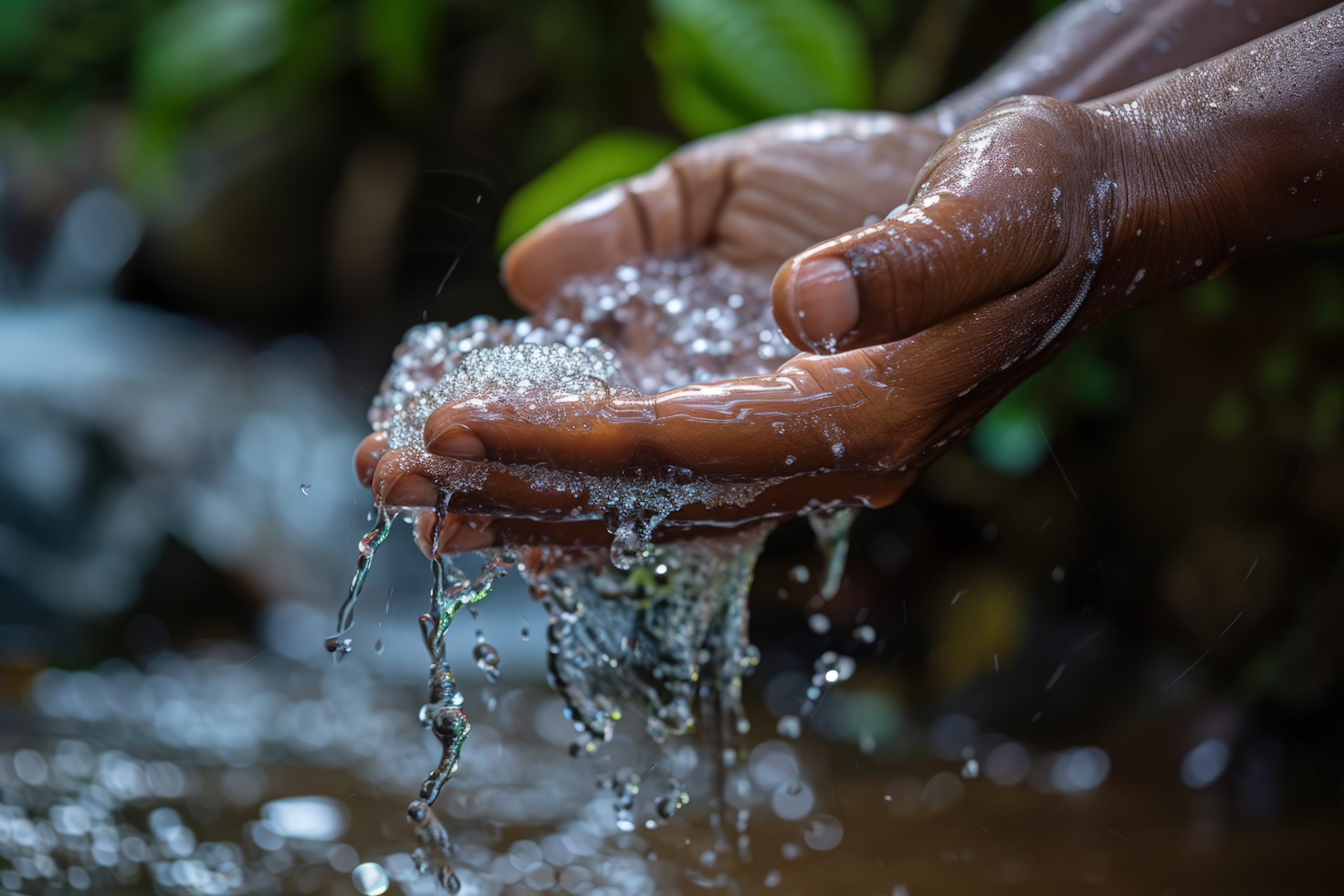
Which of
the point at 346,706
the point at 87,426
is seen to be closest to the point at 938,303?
the point at 346,706

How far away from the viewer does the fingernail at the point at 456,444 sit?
74 centimetres

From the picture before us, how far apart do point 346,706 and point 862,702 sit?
3.57 feet

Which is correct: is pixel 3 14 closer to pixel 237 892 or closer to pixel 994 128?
pixel 237 892

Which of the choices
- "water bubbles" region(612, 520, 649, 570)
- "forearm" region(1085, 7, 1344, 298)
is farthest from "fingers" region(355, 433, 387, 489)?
"forearm" region(1085, 7, 1344, 298)

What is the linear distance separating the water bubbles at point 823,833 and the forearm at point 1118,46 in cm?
103

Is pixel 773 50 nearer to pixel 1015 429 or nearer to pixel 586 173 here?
pixel 586 173

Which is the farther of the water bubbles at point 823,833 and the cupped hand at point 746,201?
the water bubbles at point 823,833

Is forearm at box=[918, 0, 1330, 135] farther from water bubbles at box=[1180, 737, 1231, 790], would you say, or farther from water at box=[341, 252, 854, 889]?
water bubbles at box=[1180, 737, 1231, 790]

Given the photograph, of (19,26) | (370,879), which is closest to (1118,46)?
(370,879)

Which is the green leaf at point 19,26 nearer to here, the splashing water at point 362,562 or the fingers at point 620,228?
the fingers at point 620,228

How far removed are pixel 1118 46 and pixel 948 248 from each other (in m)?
0.90

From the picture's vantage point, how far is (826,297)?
652 mm

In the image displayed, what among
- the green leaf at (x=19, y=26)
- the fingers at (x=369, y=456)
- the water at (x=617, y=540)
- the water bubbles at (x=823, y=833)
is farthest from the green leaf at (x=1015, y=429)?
the green leaf at (x=19, y=26)

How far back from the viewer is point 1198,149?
883mm
